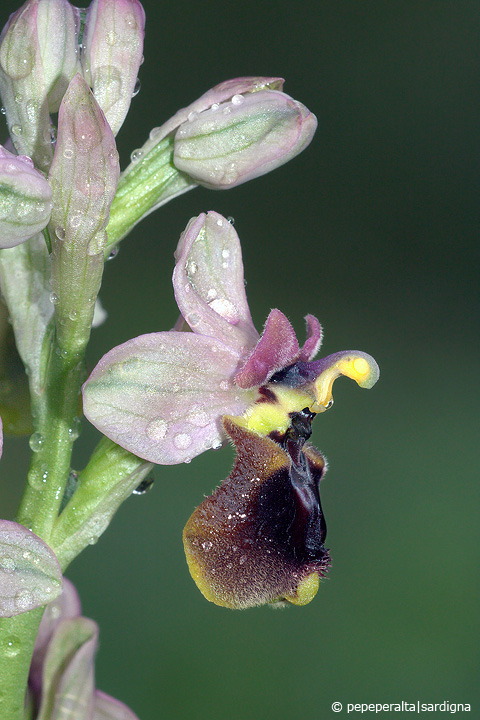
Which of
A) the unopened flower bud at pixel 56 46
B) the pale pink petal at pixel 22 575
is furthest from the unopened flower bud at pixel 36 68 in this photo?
the pale pink petal at pixel 22 575

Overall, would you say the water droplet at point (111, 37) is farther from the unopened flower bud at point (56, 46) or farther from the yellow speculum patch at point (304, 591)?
the yellow speculum patch at point (304, 591)

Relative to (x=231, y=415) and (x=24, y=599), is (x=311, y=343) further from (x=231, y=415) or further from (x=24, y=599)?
(x=24, y=599)

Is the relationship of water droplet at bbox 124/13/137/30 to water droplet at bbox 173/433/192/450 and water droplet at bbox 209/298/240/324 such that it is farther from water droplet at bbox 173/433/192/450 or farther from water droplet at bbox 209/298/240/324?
water droplet at bbox 173/433/192/450

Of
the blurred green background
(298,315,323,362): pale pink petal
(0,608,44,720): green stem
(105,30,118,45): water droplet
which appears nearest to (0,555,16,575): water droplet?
(0,608,44,720): green stem

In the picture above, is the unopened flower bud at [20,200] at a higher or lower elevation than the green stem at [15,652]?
higher

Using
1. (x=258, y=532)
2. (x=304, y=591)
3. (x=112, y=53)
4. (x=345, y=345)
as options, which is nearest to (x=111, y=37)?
(x=112, y=53)

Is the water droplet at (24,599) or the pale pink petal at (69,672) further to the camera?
the pale pink petal at (69,672)
